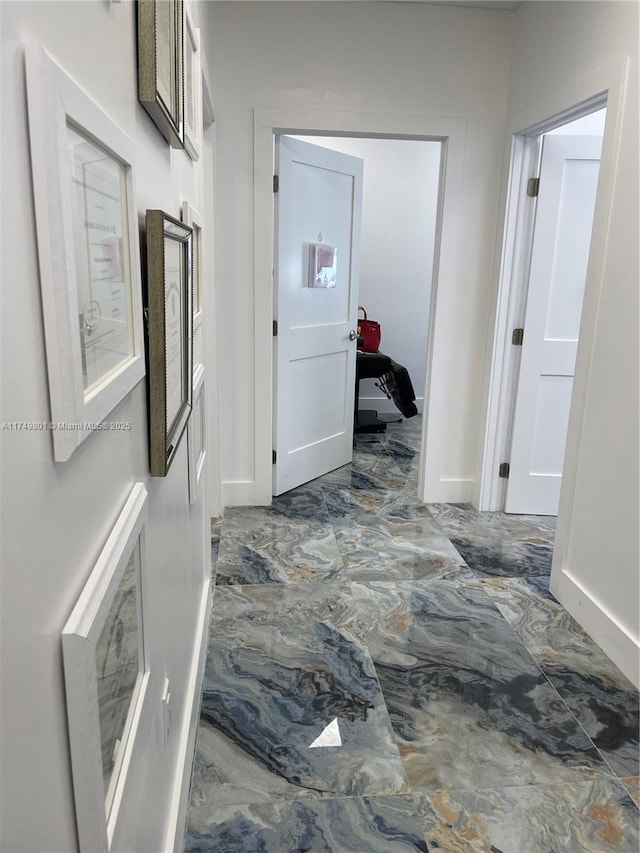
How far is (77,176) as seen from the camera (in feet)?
2.05

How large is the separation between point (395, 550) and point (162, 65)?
240cm

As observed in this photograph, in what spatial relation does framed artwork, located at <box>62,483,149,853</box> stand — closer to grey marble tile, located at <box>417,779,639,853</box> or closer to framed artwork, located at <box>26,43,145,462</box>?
framed artwork, located at <box>26,43,145,462</box>

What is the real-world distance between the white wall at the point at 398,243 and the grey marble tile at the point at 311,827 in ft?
14.5

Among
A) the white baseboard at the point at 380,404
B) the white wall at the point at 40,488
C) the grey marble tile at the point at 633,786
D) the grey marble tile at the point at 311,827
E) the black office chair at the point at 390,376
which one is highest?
the white wall at the point at 40,488

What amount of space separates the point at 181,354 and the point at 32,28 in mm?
800

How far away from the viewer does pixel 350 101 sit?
10.1 ft

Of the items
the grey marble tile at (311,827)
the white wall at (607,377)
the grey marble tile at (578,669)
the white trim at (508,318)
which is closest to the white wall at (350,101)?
the white trim at (508,318)

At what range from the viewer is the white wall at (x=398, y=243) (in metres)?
5.34

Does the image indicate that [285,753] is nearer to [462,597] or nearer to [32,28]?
[462,597]

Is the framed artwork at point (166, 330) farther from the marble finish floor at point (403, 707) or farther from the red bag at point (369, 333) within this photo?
the red bag at point (369, 333)

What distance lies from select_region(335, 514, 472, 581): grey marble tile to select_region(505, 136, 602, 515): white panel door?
2.00 ft

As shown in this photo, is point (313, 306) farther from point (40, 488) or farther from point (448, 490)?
point (40, 488)

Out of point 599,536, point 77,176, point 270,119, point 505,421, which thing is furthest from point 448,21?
point 77,176

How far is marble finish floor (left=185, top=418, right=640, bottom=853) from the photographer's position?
1.53 m
